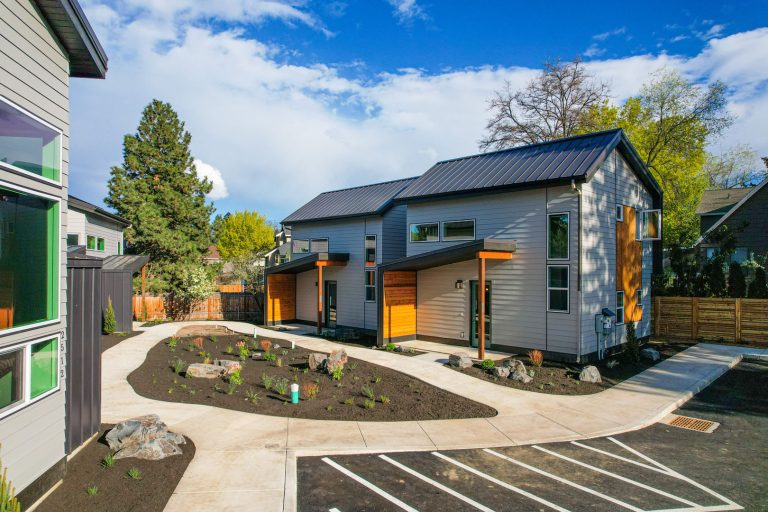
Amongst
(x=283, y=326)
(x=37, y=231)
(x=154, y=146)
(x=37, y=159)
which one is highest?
(x=154, y=146)

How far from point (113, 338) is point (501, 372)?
48.7 feet

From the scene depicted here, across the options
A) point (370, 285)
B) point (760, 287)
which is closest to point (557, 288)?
point (370, 285)

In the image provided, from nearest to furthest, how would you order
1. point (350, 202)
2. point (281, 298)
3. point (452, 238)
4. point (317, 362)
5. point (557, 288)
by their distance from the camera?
point (317, 362) → point (557, 288) → point (452, 238) → point (350, 202) → point (281, 298)

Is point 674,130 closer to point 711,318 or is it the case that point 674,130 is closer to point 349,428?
point 711,318

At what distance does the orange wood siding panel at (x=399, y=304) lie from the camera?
1767 cm

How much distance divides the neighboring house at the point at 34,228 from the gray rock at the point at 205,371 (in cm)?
586

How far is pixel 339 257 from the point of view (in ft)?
71.7

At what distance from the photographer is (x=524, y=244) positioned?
1555 cm

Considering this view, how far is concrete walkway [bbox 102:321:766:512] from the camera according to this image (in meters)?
6.51

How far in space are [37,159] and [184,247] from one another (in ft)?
79.2

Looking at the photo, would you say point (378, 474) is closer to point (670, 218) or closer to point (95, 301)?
point (95, 301)

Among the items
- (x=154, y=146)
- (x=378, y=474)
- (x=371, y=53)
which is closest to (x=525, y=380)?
(x=378, y=474)

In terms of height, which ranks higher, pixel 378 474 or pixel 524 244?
pixel 524 244

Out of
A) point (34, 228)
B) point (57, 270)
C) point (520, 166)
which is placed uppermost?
point (520, 166)
